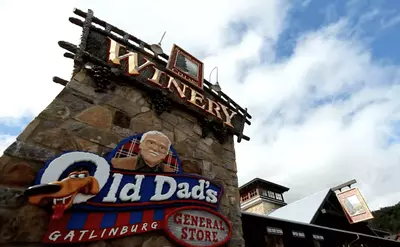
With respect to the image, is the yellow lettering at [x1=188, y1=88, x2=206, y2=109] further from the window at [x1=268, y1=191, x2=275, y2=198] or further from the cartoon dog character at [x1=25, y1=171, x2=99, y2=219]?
the window at [x1=268, y1=191, x2=275, y2=198]

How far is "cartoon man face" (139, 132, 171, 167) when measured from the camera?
12.1ft

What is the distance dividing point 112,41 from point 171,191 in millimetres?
3422

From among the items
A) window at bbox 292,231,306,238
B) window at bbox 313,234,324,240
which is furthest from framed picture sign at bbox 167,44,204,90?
window at bbox 313,234,324,240

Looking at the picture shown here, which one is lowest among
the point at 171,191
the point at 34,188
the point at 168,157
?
the point at 34,188

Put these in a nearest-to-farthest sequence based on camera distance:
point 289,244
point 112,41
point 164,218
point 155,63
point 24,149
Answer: point 24,149 < point 164,218 < point 112,41 < point 155,63 < point 289,244

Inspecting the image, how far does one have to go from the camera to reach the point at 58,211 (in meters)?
2.51

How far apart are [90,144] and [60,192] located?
924mm

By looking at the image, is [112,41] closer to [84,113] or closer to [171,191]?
[84,113]

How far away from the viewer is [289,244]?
727 cm

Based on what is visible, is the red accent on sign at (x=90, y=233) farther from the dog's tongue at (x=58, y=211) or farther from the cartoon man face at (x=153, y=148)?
the cartoon man face at (x=153, y=148)

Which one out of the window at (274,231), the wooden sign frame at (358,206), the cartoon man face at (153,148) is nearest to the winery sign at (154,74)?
the cartoon man face at (153,148)

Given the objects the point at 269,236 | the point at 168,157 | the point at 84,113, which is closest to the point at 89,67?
the point at 84,113

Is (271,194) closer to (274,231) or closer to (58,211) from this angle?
(274,231)

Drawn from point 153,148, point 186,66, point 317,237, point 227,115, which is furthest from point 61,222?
point 317,237
